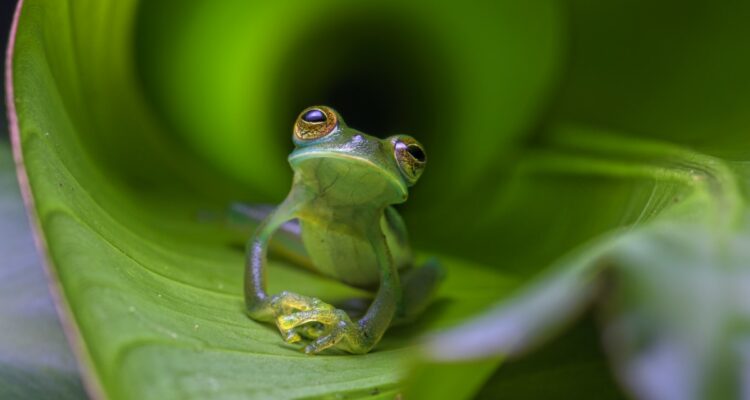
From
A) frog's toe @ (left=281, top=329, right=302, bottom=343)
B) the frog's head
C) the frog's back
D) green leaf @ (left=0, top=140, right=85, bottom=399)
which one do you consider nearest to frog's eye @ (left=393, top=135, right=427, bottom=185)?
the frog's head

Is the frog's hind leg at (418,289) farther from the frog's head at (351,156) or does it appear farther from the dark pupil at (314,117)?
the dark pupil at (314,117)

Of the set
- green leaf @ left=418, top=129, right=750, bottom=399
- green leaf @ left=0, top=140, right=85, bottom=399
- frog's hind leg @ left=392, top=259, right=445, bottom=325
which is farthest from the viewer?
frog's hind leg @ left=392, top=259, right=445, bottom=325

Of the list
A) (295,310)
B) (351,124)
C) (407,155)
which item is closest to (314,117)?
(407,155)

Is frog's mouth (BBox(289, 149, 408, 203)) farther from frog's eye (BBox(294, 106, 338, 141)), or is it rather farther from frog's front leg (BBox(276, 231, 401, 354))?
frog's front leg (BBox(276, 231, 401, 354))

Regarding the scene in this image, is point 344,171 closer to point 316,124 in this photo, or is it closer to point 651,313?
point 316,124

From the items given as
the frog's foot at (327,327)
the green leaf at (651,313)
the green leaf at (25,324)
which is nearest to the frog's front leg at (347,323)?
the frog's foot at (327,327)

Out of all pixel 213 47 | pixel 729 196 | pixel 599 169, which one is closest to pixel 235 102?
pixel 213 47

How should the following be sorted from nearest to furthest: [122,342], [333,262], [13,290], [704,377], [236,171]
Answer: [704,377]
[122,342]
[13,290]
[333,262]
[236,171]

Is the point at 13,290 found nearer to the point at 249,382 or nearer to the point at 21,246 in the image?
the point at 21,246

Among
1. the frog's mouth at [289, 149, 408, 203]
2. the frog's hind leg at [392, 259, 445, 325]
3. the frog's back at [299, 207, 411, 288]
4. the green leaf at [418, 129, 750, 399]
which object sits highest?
the green leaf at [418, 129, 750, 399]
